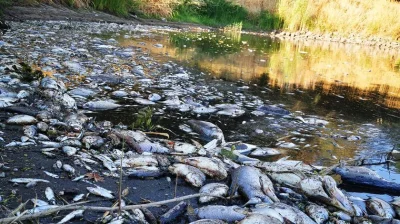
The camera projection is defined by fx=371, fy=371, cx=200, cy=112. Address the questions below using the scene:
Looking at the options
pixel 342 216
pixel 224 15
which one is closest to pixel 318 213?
pixel 342 216

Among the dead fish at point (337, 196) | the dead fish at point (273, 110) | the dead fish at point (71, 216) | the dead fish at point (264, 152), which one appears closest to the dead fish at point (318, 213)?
the dead fish at point (337, 196)

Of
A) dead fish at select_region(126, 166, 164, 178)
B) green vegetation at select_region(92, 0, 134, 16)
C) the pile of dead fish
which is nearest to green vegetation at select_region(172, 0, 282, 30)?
green vegetation at select_region(92, 0, 134, 16)

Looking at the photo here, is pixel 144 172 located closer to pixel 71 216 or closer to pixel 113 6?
pixel 71 216

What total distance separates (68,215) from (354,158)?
1952mm

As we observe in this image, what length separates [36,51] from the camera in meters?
4.82

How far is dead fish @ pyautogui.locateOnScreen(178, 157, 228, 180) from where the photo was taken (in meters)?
2.00

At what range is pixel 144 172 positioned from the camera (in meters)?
1.92

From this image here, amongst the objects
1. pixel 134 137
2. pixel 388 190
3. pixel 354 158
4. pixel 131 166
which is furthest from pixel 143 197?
pixel 354 158

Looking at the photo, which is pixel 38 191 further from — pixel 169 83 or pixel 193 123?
pixel 169 83

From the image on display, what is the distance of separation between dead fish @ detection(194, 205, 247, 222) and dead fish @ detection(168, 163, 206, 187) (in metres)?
0.31

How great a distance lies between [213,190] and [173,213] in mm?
296

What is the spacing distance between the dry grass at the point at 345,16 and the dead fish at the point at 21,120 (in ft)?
54.5

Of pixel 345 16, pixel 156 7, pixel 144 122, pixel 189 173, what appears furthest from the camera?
pixel 345 16

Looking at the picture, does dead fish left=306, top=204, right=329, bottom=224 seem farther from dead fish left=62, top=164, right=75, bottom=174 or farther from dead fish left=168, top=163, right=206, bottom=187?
dead fish left=62, top=164, right=75, bottom=174
